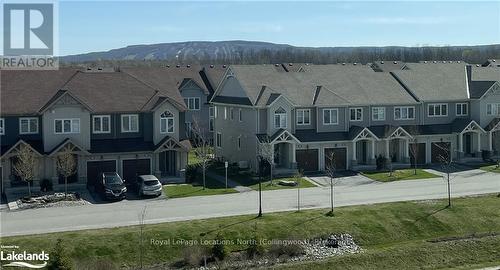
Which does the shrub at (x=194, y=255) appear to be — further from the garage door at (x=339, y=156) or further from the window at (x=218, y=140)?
the window at (x=218, y=140)

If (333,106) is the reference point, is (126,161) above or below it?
below

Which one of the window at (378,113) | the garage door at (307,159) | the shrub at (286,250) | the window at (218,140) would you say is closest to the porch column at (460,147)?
the window at (378,113)

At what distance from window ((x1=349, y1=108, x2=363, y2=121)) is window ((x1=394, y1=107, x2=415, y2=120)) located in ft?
9.26

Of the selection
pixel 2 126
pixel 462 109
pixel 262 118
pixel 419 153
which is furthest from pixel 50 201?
pixel 462 109

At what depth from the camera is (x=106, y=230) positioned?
28.9 meters

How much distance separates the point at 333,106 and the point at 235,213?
1589cm

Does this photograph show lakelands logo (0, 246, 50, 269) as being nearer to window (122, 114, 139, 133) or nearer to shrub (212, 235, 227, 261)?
shrub (212, 235, 227, 261)

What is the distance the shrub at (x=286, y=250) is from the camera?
92.8 ft

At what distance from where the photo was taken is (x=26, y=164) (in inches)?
1407

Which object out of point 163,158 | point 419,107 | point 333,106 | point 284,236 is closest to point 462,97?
point 419,107

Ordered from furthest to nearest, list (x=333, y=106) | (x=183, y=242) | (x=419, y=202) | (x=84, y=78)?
(x=333, y=106) < (x=84, y=78) < (x=419, y=202) < (x=183, y=242)

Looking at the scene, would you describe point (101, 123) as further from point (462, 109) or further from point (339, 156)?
point (462, 109)

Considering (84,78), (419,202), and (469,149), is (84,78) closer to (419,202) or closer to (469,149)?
(419,202)

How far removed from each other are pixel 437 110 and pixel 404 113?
109 inches
